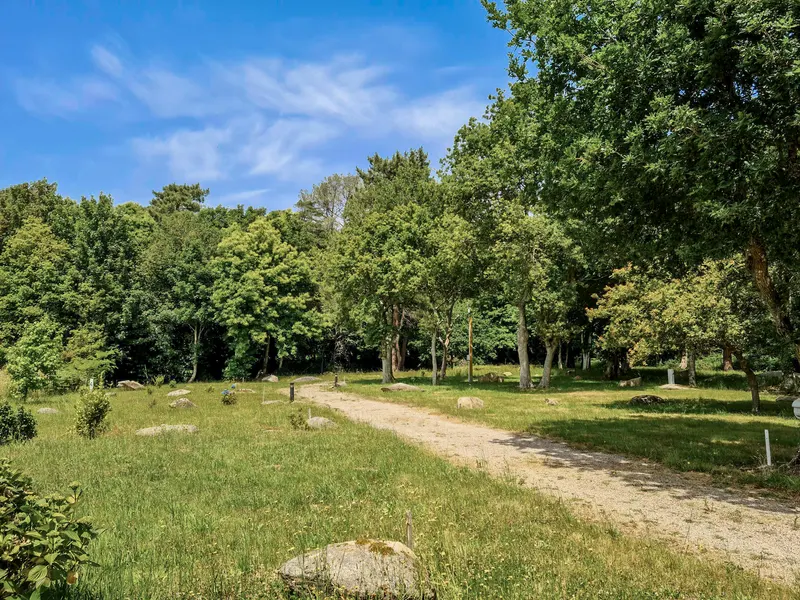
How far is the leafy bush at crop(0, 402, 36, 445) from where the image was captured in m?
14.3

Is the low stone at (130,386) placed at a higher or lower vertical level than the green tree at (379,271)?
lower

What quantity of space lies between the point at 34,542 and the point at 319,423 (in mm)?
13663

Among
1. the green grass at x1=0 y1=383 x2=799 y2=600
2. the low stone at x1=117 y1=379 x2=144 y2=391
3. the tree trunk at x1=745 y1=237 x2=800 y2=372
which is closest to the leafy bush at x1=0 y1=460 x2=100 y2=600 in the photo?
the green grass at x1=0 y1=383 x2=799 y2=600

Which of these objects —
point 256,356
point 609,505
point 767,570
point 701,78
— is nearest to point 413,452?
point 609,505

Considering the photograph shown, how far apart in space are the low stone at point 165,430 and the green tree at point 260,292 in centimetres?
2578

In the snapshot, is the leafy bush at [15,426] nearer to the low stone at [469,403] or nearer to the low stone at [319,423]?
the low stone at [319,423]

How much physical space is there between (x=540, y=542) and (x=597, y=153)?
764 centimetres

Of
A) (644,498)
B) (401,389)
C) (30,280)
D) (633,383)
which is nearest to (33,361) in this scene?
(401,389)

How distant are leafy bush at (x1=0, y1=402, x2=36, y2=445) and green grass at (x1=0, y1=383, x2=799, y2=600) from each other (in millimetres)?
1628

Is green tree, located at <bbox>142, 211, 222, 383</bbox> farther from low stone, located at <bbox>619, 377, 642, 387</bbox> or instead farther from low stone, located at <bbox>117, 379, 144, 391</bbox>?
low stone, located at <bbox>619, 377, 642, 387</bbox>

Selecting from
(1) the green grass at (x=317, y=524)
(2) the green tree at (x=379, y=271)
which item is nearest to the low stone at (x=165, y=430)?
(1) the green grass at (x=317, y=524)

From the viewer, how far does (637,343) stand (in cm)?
2723

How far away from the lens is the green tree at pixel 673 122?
8.80m

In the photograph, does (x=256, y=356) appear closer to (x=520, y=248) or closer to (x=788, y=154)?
(x=520, y=248)
